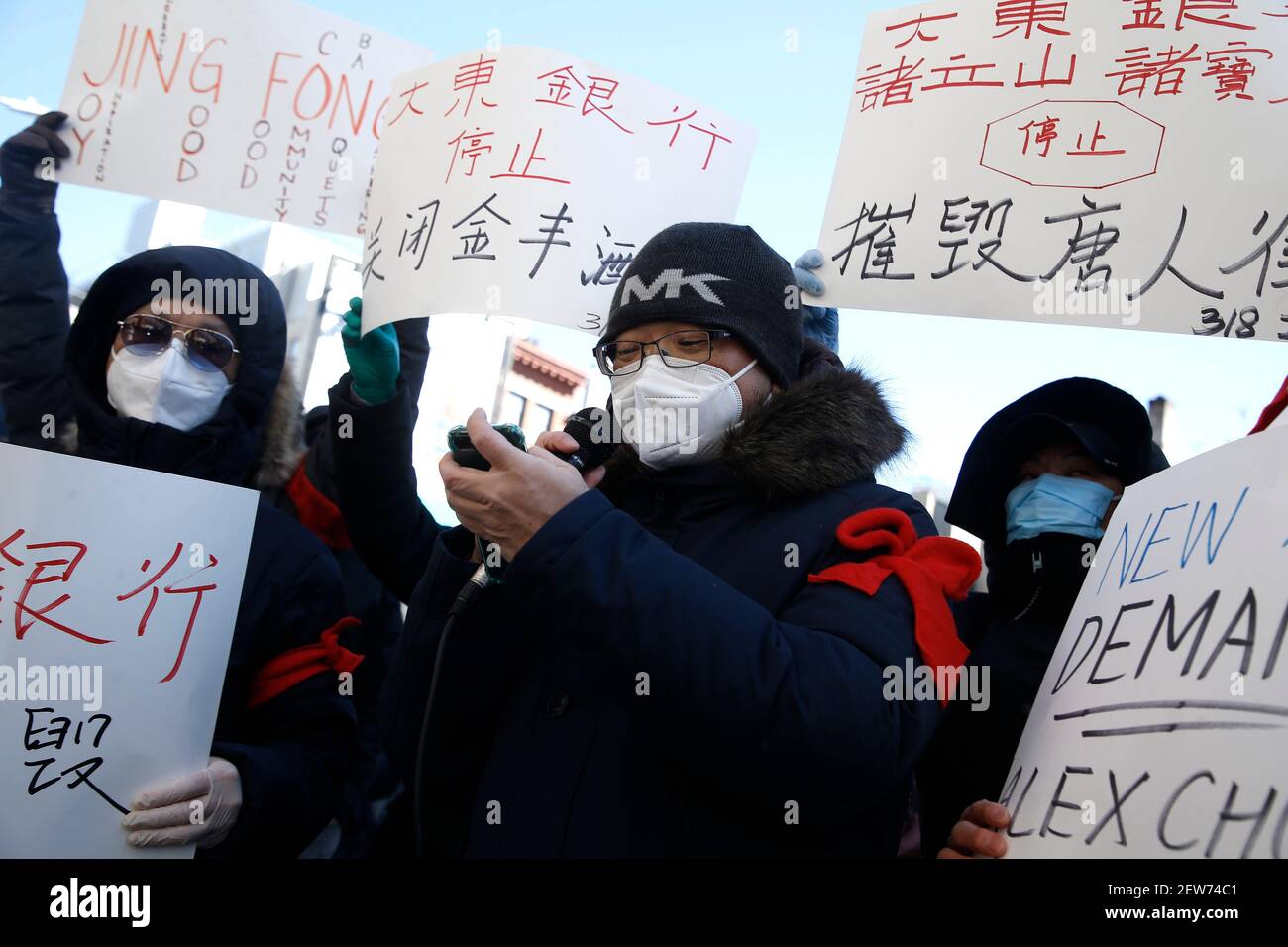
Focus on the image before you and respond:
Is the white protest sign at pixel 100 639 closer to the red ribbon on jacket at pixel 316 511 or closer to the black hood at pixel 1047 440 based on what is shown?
the red ribbon on jacket at pixel 316 511

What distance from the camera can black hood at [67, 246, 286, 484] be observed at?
2.39 metres

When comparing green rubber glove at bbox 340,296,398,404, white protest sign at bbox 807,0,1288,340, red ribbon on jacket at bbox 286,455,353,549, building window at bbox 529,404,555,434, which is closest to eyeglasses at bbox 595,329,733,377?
white protest sign at bbox 807,0,1288,340

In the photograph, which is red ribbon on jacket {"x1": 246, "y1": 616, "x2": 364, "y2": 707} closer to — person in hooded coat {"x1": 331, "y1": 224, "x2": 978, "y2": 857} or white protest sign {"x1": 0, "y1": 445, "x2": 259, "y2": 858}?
white protest sign {"x1": 0, "y1": 445, "x2": 259, "y2": 858}

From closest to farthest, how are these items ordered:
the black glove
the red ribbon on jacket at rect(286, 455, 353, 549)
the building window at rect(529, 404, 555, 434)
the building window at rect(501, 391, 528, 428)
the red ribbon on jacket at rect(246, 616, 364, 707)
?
the red ribbon on jacket at rect(246, 616, 364, 707) < the black glove < the red ribbon on jacket at rect(286, 455, 353, 549) < the building window at rect(501, 391, 528, 428) < the building window at rect(529, 404, 555, 434)

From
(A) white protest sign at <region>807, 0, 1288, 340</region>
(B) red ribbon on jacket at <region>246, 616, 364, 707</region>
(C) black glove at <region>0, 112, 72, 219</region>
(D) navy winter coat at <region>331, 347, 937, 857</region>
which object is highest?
(A) white protest sign at <region>807, 0, 1288, 340</region>

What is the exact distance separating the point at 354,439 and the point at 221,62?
4.57 ft

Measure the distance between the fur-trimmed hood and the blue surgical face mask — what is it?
555mm

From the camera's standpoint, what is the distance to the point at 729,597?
1.54 metres

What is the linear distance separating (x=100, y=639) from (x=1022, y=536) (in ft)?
6.38

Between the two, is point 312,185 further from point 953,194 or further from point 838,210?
point 953,194

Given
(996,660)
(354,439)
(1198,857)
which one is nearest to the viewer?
(1198,857)

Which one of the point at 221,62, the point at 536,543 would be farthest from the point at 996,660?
the point at 221,62

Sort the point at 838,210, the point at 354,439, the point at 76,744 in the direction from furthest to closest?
the point at 354,439, the point at 838,210, the point at 76,744

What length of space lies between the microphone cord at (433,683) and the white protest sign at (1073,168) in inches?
43.1
